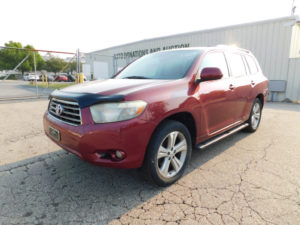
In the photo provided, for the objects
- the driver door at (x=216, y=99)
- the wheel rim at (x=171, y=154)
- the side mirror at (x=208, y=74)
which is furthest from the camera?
the driver door at (x=216, y=99)

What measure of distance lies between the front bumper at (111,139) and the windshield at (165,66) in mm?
993

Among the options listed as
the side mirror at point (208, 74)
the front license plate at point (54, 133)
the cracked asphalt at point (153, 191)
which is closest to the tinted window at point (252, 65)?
the cracked asphalt at point (153, 191)

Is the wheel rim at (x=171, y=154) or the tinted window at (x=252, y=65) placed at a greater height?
the tinted window at (x=252, y=65)

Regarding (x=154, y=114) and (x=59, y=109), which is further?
(x=59, y=109)

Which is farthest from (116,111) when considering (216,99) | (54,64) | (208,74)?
(54,64)

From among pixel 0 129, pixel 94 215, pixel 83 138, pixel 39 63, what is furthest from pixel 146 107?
pixel 39 63

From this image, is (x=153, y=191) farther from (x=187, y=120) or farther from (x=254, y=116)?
(x=254, y=116)

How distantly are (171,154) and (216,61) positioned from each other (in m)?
1.73

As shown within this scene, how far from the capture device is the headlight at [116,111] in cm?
192

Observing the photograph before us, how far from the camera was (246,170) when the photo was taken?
108 inches

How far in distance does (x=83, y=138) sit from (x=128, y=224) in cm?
91

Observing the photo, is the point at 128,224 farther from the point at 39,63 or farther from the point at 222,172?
the point at 39,63

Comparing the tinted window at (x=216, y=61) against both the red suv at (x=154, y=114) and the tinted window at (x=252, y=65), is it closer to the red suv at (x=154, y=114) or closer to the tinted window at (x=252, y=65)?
the red suv at (x=154, y=114)

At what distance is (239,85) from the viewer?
3439 millimetres
